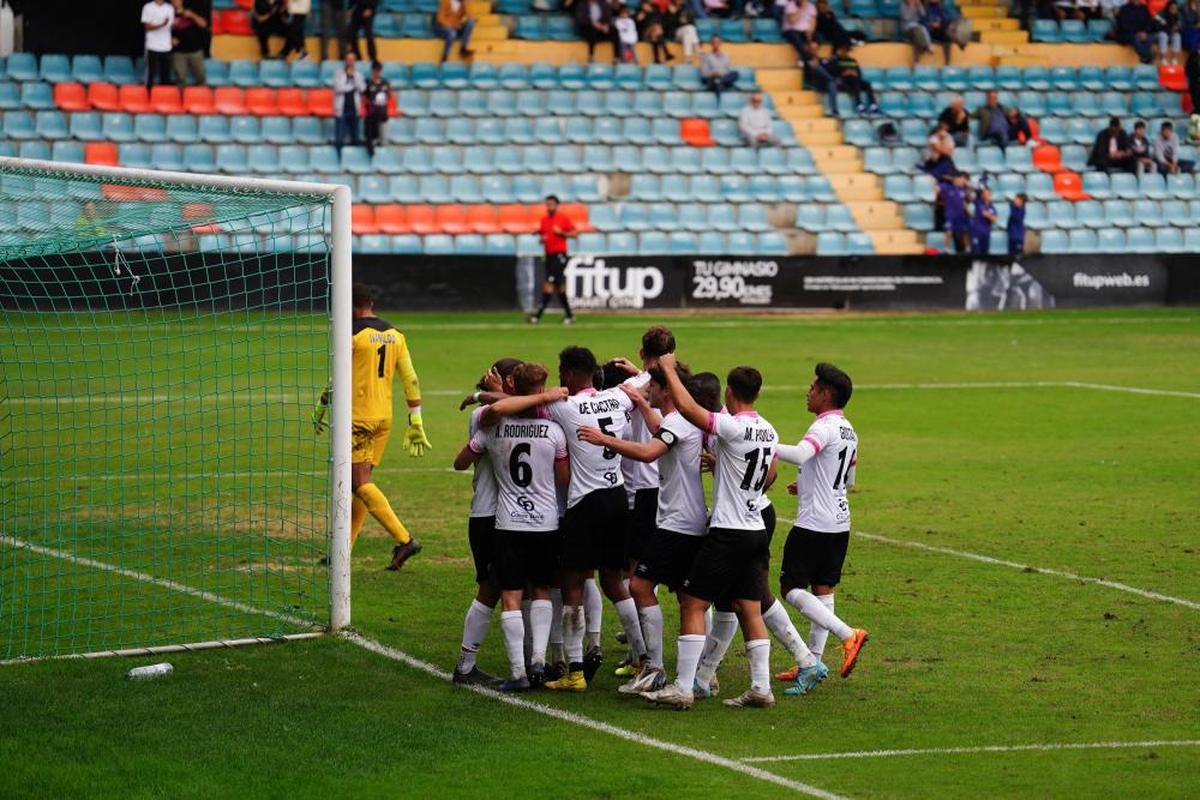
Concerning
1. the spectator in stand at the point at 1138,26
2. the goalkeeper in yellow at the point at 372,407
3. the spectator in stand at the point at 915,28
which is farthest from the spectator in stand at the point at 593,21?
the goalkeeper in yellow at the point at 372,407

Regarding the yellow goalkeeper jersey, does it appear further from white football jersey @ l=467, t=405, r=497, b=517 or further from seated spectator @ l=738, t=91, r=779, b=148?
seated spectator @ l=738, t=91, r=779, b=148

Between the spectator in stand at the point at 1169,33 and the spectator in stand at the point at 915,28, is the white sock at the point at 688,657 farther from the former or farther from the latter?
the spectator in stand at the point at 1169,33

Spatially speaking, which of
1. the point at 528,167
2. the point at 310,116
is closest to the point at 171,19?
the point at 310,116

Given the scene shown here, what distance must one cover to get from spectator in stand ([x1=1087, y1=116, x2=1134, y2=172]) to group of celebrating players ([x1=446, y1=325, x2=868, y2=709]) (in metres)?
31.5

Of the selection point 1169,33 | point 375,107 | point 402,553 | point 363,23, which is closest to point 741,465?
point 402,553

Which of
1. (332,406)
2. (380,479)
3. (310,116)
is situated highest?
(310,116)

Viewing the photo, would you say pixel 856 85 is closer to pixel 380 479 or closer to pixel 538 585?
pixel 380 479

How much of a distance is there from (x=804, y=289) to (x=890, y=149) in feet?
20.3

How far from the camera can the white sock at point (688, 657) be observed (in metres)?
8.98

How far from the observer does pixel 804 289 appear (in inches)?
1334

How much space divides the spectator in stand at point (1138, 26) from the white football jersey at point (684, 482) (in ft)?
119

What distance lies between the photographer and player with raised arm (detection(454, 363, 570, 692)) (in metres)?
9.39

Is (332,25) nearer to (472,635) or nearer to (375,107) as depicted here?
(375,107)

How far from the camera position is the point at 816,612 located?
9.45 metres
